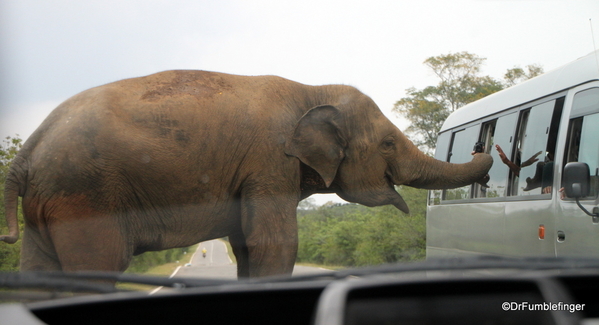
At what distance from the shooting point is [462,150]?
8.70 meters


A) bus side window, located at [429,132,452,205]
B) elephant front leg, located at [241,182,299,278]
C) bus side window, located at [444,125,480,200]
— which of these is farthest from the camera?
bus side window, located at [429,132,452,205]

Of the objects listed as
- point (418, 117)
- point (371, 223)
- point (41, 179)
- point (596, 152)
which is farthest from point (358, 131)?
point (371, 223)

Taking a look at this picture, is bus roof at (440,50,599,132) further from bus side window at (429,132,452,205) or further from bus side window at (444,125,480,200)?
bus side window at (429,132,452,205)

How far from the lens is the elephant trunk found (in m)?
6.97

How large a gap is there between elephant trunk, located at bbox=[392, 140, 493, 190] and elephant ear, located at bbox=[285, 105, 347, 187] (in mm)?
957

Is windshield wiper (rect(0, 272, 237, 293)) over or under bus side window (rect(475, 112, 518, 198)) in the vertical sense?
under

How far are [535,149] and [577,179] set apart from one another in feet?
5.52

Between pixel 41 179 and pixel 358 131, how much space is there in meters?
3.21

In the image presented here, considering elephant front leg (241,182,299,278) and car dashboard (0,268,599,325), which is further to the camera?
elephant front leg (241,182,299,278)

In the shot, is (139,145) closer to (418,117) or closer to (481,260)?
(481,260)

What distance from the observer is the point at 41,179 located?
500cm

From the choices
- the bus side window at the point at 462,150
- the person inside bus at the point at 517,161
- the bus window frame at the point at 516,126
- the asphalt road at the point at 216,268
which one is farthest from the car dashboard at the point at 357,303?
the bus side window at the point at 462,150

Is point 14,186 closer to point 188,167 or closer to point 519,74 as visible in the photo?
point 188,167

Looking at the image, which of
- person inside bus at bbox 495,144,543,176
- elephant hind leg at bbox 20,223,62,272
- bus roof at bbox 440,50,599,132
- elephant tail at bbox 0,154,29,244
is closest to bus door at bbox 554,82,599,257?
bus roof at bbox 440,50,599,132
